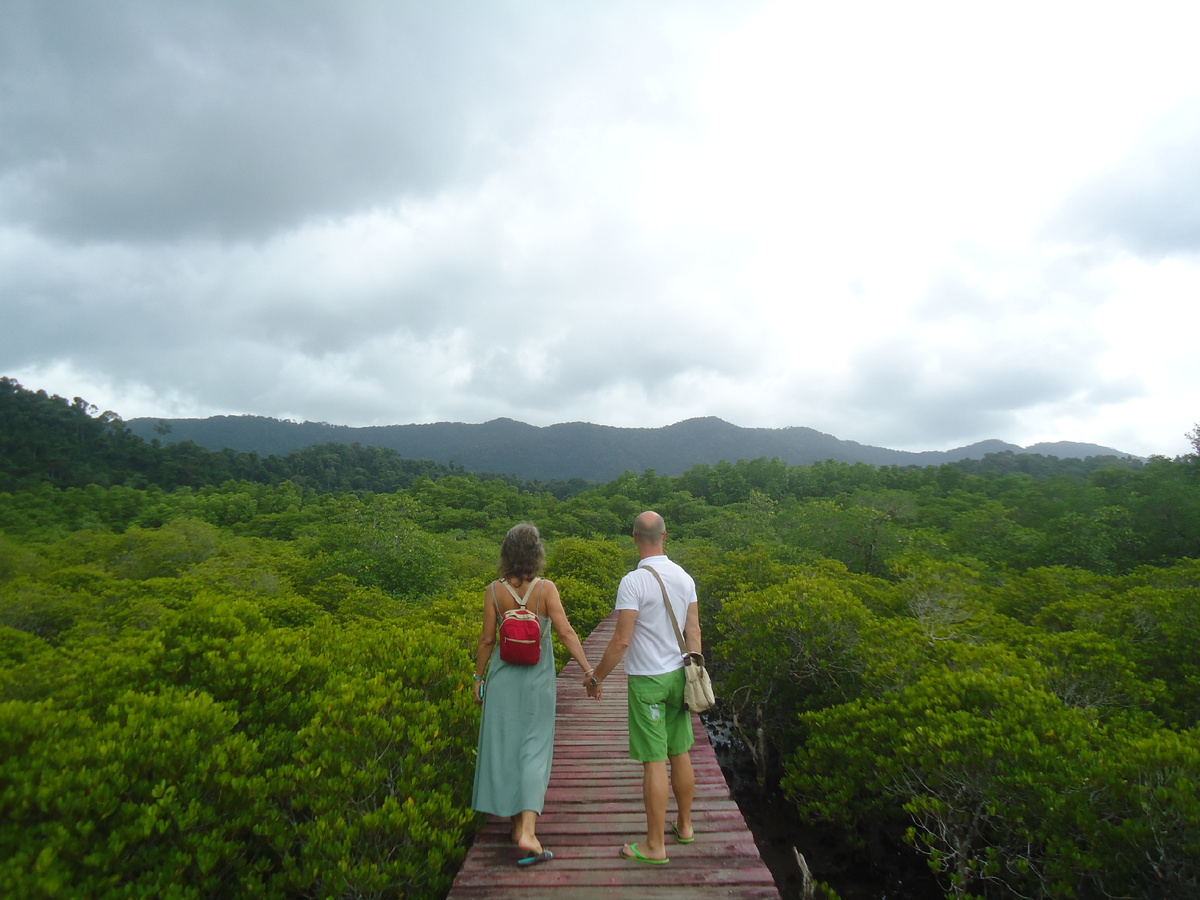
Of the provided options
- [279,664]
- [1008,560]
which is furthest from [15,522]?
[1008,560]

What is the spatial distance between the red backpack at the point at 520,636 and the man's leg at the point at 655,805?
0.92 meters

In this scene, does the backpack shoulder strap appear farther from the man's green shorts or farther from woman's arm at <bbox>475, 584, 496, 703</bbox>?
the man's green shorts

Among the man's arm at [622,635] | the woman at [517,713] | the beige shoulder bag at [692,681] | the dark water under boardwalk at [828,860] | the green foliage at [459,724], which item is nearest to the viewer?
the green foliage at [459,724]

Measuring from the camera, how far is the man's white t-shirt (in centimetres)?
324

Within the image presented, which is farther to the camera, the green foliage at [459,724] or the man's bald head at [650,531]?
the man's bald head at [650,531]

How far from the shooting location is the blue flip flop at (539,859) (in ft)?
11.0

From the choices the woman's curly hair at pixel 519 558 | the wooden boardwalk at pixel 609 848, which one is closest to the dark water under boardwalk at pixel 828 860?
the wooden boardwalk at pixel 609 848

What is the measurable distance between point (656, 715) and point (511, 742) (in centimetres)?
95

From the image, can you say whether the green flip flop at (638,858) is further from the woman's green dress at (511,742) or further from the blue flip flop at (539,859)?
the woman's green dress at (511,742)

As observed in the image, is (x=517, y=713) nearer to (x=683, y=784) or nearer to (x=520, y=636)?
(x=520, y=636)

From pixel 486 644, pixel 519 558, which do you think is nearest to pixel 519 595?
pixel 519 558

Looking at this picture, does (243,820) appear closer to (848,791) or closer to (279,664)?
(279,664)

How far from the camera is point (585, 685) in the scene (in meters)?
3.40

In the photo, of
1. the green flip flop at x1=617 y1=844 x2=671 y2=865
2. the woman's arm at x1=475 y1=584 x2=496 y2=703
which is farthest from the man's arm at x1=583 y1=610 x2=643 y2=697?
the green flip flop at x1=617 y1=844 x2=671 y2=865
